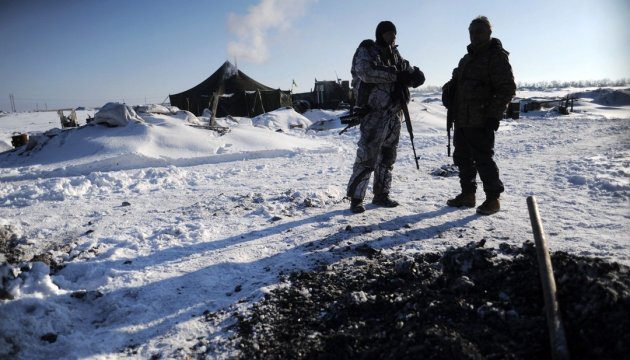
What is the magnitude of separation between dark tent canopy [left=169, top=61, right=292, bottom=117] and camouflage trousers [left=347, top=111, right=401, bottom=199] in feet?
63.3

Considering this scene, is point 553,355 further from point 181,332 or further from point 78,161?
point 78,161

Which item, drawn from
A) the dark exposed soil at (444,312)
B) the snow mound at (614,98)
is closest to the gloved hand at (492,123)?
the dark exposed soil at (444,312)

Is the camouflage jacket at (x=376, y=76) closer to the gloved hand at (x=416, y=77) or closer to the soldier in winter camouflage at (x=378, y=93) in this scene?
the soldier in winter camouflage at (x=378, y=93)

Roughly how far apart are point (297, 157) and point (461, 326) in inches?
275

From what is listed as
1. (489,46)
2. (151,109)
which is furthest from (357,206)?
(151,109)

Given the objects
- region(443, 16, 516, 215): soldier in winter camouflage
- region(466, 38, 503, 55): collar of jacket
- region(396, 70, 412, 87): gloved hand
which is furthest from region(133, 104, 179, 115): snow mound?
region(466, 38, 503, 55): collar of jacket

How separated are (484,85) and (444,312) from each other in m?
2.58

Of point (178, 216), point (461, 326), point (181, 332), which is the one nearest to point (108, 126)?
point (178, 216)

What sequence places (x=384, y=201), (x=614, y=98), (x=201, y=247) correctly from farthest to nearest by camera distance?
(x=614, y=98) → (x=384, y=201) → (x=201, y=247)

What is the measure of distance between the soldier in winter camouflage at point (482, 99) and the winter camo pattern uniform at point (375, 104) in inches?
26.5

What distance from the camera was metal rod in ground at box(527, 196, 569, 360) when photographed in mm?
1632

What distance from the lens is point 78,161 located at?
7938mm

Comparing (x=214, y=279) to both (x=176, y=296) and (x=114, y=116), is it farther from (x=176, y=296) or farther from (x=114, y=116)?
(x=114, y=116)

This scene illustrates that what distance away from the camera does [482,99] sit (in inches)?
146
